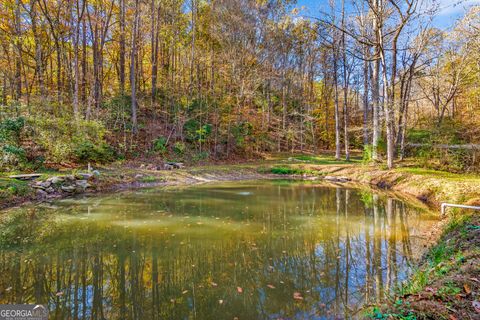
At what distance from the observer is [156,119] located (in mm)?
21453

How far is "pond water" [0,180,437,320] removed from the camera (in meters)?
3.47

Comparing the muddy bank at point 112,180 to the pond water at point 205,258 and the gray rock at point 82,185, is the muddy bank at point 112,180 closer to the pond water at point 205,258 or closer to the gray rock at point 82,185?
the gray rock at point 82,185

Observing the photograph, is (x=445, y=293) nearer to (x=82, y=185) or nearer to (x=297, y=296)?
(x=297, y=296)

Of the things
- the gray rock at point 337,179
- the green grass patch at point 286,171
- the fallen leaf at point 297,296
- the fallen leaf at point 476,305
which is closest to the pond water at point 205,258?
the fallen leaf at point 297,296

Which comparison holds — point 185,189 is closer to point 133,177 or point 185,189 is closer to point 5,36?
point 133,177

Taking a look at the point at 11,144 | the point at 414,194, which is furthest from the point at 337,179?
the point at 11,144

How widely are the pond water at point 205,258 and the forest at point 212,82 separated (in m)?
6.93

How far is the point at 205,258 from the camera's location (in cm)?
485

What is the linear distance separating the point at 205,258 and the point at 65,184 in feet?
28.7

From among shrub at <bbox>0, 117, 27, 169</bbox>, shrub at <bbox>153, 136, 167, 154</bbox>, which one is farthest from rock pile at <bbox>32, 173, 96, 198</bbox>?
shrub at <bbox>153, 136, 167, 154</bbox>

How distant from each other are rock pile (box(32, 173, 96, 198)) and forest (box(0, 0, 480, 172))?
2103mm

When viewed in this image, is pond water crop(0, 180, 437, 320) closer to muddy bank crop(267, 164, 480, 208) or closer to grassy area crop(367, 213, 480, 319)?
grassy area crop(367, 213, 480, 319)

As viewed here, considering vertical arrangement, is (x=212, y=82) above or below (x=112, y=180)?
above

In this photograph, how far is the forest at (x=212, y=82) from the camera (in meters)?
14.0
